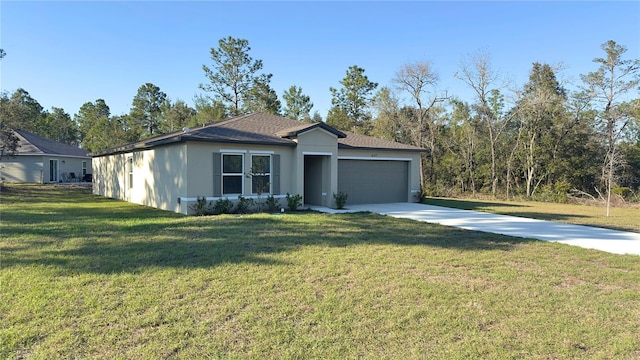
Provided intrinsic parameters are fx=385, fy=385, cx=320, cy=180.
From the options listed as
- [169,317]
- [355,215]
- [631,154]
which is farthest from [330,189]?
[631,154]

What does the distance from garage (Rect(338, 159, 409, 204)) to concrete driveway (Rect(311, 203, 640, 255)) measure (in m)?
2.57

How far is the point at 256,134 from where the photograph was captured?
45.8 feet

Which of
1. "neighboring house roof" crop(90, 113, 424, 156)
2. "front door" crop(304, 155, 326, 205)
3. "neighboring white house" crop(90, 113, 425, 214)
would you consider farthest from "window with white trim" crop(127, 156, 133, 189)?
"front door" crop(304, 155, 326, 205)

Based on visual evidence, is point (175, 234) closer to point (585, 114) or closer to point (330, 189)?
point (330, 189)

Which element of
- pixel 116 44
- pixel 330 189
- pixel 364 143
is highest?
pixel 116 44

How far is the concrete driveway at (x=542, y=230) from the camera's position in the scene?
27.1 ft

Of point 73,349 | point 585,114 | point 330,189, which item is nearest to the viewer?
point 73,349

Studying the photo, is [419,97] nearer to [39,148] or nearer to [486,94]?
[486,94]

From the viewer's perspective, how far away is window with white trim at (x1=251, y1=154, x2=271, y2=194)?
13250 mm

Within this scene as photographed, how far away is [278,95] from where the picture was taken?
38688mm

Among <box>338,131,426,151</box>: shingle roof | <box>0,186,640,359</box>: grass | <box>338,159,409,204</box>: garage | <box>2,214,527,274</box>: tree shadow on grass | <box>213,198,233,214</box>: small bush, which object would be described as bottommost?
<box>0,186,640,359</box>: grass

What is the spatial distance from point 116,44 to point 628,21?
22.9 meters

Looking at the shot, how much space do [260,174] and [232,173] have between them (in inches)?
38.3

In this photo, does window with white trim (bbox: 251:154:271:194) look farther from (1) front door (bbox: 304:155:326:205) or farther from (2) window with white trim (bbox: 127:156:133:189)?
(2) window with white trim (bbox: 127:156:133:189)
